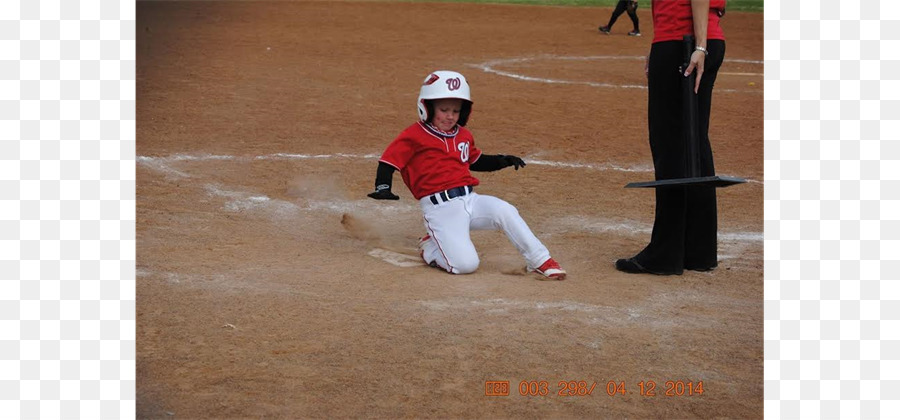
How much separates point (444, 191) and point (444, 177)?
3.0 inches

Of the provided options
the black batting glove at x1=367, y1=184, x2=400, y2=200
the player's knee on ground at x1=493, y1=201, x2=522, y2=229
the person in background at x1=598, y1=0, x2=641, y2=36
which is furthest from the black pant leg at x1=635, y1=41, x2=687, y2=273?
the person in background at x1=598, y1=0, x2=641, y2=36

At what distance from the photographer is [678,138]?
225 inches

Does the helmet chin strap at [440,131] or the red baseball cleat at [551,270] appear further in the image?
the helmet chin strap at [440,131]

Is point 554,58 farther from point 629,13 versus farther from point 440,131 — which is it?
point 440,131

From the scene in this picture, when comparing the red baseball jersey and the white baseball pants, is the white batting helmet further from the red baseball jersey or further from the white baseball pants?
the white baseball pants

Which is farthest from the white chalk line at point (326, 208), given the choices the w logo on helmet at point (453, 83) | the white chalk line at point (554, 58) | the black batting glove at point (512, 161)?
the white chalk line at point (554, 58)

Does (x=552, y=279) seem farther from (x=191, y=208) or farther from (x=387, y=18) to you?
(x=387, y=18)

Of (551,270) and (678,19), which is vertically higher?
(678,19)

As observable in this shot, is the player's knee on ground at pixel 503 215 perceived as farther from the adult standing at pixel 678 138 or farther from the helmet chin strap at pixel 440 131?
the adult standing at pixel 678 138

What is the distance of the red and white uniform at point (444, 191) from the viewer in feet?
19.1

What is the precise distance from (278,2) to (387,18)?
3.29 meters

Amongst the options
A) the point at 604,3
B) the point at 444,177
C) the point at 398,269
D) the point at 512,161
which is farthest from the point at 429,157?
the point at 604,3

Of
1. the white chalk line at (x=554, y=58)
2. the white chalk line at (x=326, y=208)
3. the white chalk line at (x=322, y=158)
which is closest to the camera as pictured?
the white chalk line at (x=326, y=208)

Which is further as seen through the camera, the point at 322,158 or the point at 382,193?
the point at 322,158
